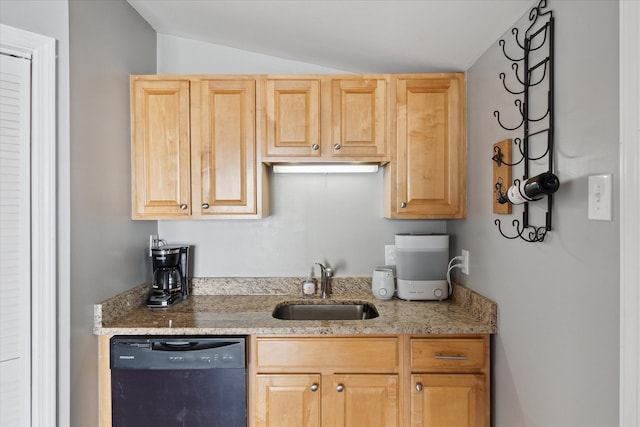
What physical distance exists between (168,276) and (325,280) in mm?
942

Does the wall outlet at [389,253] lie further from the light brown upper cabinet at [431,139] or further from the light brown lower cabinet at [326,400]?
the light brown lower cabinet at [326,400]

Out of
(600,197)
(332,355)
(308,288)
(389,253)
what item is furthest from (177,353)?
(600,197)

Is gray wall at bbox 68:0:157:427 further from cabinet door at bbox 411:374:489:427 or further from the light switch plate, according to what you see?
the light switch plate

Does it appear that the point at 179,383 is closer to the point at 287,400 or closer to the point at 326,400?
the point at 287,400

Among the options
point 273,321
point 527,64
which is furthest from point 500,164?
point 273,321

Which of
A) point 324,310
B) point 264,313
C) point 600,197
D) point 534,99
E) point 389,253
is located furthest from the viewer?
point 389,253

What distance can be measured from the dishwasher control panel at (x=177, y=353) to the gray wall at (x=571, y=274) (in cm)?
120

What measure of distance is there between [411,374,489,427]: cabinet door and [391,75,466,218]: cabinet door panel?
2.78 ft

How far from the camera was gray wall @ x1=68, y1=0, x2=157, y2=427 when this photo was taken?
1619mm

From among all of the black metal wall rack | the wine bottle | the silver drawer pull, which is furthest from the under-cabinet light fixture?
the silver drawer pull

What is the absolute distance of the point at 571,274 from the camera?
1.19 meters

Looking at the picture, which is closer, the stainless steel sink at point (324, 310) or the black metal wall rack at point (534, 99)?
the black metal wall rack at point (534, 99)

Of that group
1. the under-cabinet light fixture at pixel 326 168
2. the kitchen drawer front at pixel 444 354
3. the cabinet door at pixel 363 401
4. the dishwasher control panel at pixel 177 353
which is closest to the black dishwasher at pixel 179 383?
the dishwasher control panel at pixel 177 353

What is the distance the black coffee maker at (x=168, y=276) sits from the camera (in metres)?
2.15
